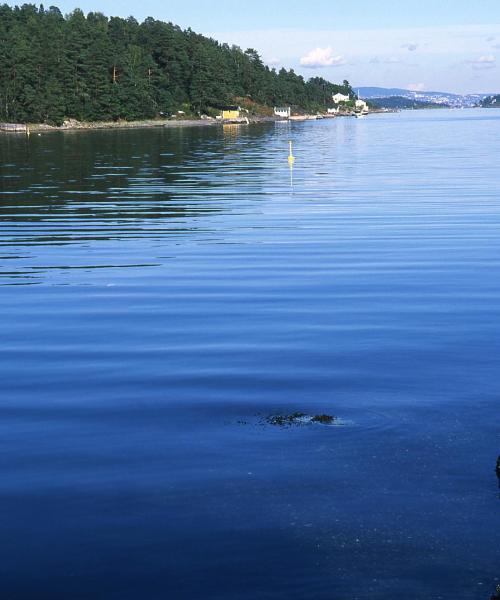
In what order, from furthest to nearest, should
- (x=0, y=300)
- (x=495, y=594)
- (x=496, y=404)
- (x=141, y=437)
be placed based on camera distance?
(x=0, y=300)
(x=496, y=404)
(x=141, y=437)
(x=495, y=594)

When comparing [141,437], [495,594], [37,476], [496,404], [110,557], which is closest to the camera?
[495,594]

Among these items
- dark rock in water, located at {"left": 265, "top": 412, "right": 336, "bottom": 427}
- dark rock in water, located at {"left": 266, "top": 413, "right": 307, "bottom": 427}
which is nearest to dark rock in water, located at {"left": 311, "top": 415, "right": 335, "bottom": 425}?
dark rock in water, located at {"left": 265, "top": 412, "right": 336, "bottom": 427}

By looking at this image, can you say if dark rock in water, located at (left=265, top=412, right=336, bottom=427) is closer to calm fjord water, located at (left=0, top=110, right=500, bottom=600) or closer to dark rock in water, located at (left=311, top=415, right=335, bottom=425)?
dark rock in water, located at (left=311, top=415, right=335, bottom=425)

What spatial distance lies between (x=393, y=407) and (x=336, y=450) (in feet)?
5.85

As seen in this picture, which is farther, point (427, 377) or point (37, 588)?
point (427, 377)

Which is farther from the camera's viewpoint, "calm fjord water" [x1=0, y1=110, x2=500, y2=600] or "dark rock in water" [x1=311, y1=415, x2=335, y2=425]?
"dark rock in water" [x1=311, y1=415, x2=335, y2=425]

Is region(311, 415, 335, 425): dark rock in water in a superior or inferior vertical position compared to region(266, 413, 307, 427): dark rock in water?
superior

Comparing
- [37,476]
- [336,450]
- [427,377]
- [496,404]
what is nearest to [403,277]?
[427,377]

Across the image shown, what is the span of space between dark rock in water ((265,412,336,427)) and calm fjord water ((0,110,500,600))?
0.68 feet

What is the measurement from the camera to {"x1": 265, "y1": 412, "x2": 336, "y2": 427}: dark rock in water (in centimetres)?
Answer: 1131

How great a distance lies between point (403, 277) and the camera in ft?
68.6

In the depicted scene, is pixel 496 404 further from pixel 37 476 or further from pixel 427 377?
pixel 37 476

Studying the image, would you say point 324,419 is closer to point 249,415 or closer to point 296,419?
point 296,419

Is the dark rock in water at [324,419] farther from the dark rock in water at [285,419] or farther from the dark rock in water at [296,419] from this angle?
the dark rock in water at [285,419]
